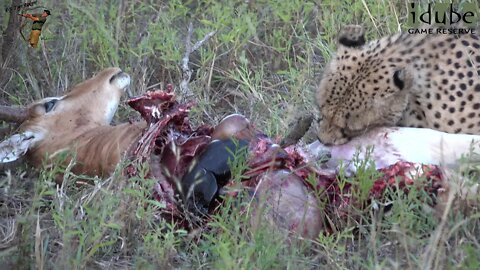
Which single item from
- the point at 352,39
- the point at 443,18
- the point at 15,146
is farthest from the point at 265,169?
the point at 443,18

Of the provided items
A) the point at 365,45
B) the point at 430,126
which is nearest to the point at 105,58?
the point at 365,45

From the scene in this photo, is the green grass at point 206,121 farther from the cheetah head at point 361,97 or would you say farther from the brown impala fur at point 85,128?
the cheetah head at point 361,97

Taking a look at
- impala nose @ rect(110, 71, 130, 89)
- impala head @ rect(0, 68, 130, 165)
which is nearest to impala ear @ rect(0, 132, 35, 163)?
impala head @ rect(0, 68, 130, 165)

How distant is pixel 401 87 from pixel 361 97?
0.17 metres

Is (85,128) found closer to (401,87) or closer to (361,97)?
(361,97)

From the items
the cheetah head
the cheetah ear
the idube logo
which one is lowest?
the idube logo

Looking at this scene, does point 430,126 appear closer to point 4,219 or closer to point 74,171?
point 74,171

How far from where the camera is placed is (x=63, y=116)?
14.7 feet

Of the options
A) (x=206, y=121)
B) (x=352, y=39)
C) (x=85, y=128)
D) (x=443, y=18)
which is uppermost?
(x=352, y=39)

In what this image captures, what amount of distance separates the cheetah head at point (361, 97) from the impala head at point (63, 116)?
1017 millimetres

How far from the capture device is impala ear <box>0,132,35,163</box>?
4203mm

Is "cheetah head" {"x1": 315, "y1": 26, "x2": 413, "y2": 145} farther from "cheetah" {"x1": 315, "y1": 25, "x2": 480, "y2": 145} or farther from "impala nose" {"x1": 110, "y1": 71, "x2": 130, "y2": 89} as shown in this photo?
"impala nose" {"x1": 110, "y1": 71, "x2": 130, "y2": 89}

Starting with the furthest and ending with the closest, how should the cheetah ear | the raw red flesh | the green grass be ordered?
the cheetah ear < the raw red flesh < the green grass

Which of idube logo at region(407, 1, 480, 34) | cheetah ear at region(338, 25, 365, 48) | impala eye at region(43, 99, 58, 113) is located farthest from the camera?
idube logo at region(407, 1, 480, 34)
